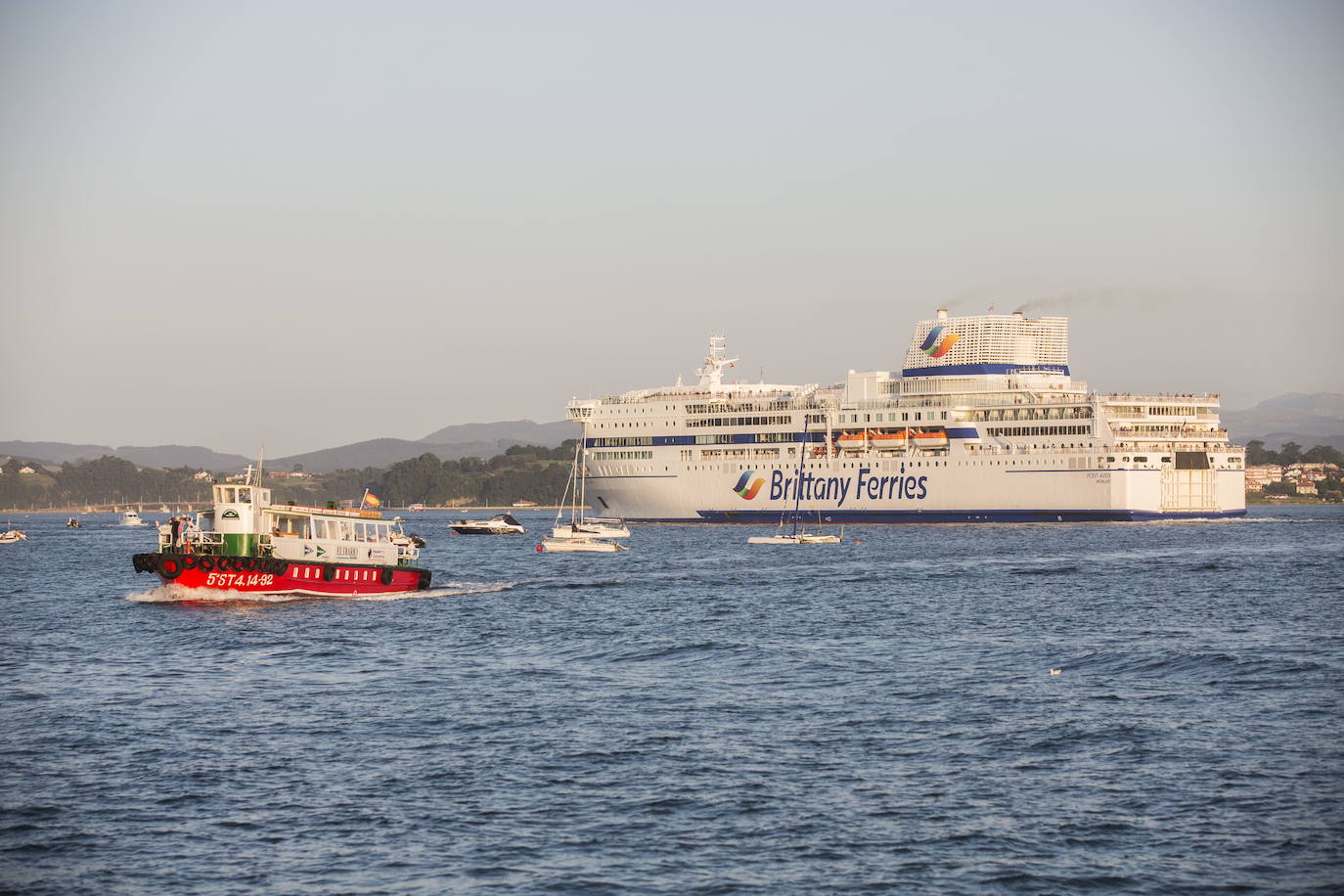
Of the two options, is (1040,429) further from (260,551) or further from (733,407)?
Result: (260,551)

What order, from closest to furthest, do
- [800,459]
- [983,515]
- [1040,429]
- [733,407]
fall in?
[1040,429], [983,515], [800,459], [733,407]

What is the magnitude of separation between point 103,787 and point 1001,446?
11114cm

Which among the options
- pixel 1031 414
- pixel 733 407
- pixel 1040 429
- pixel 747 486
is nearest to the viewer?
pixel 1040 429

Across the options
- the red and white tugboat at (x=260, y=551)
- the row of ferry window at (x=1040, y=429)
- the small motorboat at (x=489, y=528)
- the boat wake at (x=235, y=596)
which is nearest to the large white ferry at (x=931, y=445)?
the row of ferry window at (x=1040, y=429)

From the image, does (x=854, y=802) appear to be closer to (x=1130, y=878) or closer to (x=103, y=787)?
(x=1130, y=878)

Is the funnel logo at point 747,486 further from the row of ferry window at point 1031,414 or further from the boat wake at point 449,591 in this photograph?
the boat wake at point 449,591

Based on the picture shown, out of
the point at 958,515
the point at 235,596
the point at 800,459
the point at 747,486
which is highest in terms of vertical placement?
the point at 800,459

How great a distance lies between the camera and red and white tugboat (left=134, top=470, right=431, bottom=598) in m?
58.1

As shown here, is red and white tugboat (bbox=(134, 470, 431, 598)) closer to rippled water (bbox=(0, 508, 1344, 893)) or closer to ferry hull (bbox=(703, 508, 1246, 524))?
rippled water (bbox=(0, 508, 1344, 893))

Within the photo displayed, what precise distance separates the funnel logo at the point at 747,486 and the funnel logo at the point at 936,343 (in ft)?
66.5

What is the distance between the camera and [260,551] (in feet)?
193

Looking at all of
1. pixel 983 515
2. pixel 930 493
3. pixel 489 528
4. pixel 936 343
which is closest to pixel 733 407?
pixel 936 343

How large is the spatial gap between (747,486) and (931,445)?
61.9 ft

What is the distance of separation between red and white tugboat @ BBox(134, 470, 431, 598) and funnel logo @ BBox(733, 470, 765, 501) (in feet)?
272
